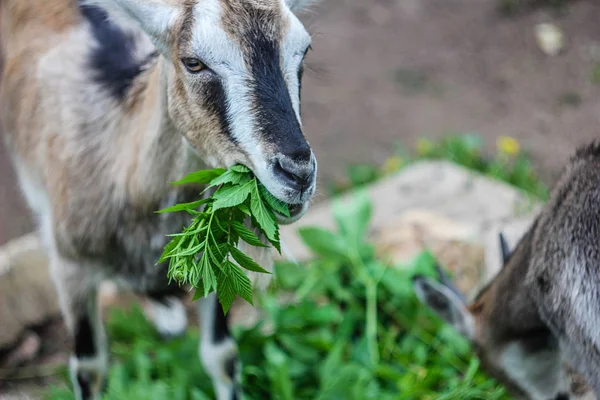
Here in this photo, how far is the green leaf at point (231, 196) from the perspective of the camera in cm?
240

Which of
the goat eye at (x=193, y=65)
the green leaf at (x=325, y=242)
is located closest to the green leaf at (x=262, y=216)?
the goat eye at (x=193, y=65)

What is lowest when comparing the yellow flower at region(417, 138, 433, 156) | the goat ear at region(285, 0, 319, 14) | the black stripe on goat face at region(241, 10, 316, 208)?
the yellow flower at region(417, 138, 433, 156)

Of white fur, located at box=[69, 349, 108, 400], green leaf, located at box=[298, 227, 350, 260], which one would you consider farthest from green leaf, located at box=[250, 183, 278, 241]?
green leaf, located at box=[298, 227, 350, 260]

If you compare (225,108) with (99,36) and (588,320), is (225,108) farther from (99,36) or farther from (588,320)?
(588,320)

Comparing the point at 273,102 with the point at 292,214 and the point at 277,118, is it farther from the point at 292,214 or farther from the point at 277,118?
the point at 292,214

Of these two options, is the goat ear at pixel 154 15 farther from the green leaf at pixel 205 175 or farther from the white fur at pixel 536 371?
the white fur at pixel 536 371

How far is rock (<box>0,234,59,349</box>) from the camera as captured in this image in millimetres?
4520

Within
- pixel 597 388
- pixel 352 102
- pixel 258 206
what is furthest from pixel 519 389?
pixel 352 102

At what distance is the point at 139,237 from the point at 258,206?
38.4 inches

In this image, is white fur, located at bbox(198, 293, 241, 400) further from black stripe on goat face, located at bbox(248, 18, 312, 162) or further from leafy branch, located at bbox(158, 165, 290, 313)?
black stripe on goat face, located at bbox(248, 18, 312, 162)

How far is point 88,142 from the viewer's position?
329 centimetres

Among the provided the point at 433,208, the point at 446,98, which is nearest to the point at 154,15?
the point at 433,208

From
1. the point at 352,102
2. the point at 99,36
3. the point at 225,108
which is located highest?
the point at 225,108

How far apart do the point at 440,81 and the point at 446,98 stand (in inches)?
12.0
